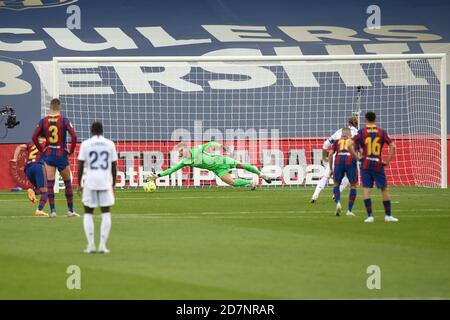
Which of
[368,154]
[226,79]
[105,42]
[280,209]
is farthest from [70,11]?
[368,154]

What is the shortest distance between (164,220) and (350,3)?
2430 centimetres

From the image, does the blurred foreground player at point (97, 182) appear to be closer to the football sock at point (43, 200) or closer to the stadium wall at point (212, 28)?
the football sock at point (43, 200)

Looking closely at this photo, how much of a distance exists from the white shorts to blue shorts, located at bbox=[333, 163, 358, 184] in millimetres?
8220

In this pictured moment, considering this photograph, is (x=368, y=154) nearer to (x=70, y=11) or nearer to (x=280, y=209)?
(x=280, y=209)

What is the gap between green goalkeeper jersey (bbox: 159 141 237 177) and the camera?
3098cm

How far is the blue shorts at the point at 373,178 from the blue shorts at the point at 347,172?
2.04 meters

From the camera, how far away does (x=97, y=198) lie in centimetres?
1478

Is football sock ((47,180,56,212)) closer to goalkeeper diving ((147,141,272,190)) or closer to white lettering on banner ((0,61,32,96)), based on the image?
goalkeeper diving ((147,141,272,190))

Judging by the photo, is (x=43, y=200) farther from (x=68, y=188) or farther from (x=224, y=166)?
(x=224, y=166)

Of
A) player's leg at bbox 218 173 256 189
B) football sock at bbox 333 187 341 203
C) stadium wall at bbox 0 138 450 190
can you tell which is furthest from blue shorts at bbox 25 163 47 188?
stadium wall at bbox 0 138 450 190

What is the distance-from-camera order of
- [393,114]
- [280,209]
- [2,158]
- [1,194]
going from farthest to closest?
[393,114]
[2,158]
[1,194]
[280,209]

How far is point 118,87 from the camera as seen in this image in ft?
133

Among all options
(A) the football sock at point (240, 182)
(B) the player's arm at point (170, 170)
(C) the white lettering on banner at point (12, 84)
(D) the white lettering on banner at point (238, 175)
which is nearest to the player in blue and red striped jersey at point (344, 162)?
(B) the player's arm at point (170, 170)
